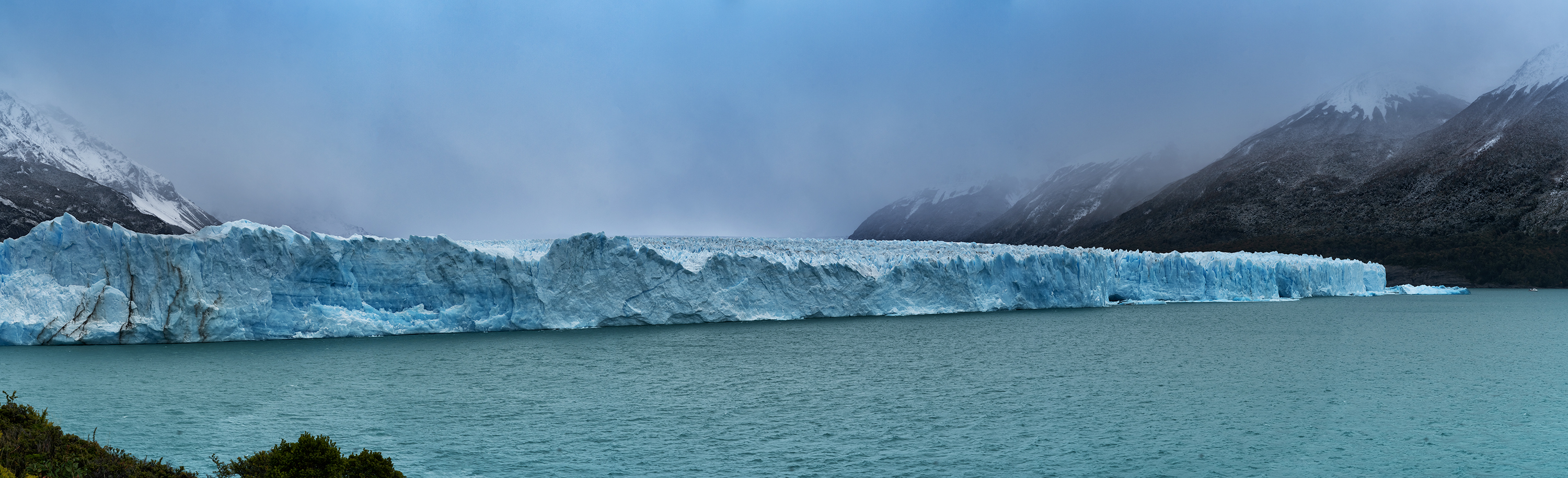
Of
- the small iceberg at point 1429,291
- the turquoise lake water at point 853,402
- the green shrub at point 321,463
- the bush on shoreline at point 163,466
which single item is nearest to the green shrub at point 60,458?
the bush on shoreline at point 163,466

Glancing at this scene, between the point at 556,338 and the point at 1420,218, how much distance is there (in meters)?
75.6

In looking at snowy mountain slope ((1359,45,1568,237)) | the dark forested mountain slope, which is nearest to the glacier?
the dark forested mountain slope

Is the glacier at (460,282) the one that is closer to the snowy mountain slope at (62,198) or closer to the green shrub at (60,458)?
the green shrub at (60,458)

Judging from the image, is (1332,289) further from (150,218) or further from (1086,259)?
(150,218)

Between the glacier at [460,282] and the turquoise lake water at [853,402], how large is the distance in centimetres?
95

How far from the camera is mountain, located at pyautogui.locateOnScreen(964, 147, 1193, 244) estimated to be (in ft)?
381

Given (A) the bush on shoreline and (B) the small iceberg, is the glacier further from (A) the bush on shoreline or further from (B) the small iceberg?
(B) the small iceberg

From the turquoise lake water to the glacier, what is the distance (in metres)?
0.95

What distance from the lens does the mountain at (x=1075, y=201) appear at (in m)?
116

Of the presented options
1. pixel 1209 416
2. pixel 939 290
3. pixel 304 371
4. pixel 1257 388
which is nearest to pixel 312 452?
pixel 1209 416

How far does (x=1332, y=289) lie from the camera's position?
45094 millimetres

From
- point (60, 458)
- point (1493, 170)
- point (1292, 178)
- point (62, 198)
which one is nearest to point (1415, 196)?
point (1493, 170)

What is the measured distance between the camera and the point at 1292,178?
8975 cm

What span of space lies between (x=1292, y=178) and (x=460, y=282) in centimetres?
8944
